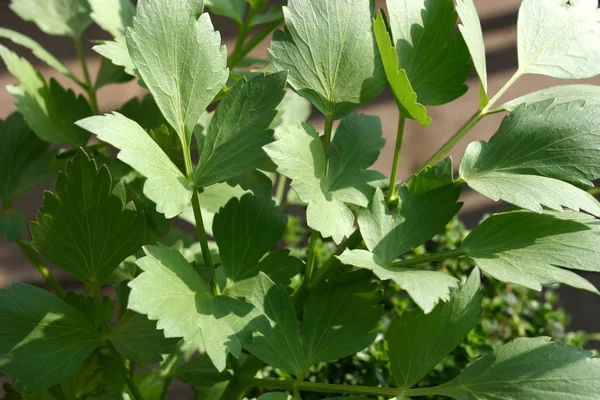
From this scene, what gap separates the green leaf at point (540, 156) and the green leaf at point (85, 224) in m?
0.27

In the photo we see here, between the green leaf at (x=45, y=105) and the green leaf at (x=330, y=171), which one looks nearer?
the green leaf at (x=330, y=171)

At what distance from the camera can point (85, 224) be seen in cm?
53

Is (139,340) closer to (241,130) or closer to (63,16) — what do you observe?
(241,130)

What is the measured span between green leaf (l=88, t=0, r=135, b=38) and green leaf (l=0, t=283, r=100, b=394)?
0.93 feet

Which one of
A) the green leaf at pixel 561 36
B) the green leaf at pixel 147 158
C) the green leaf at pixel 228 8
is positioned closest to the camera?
the green leaf at pixel 147 158

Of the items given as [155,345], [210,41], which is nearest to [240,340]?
[155,345]

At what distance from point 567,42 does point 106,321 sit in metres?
0.45

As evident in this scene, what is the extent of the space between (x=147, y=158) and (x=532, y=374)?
1.04 ft

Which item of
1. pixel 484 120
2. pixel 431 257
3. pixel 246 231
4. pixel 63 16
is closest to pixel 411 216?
pixel 431 257

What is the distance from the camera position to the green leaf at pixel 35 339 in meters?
0.53

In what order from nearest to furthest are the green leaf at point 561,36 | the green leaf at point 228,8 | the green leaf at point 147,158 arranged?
the green leaf at point 147,158
the green leaf at point 561,36
the green leaf at point 228,8

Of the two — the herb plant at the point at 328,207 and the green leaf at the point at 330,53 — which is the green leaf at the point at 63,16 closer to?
the herb plant at the point at 328,207

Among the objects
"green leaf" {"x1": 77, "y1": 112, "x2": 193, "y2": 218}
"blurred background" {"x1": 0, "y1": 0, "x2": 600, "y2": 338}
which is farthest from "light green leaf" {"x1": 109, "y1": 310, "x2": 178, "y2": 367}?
"blurred background" {"x1": 0, "y1": 0, "x2": 600, "y2": 338}

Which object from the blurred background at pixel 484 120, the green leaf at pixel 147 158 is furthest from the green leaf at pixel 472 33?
the blurred background at pixel 484 120
